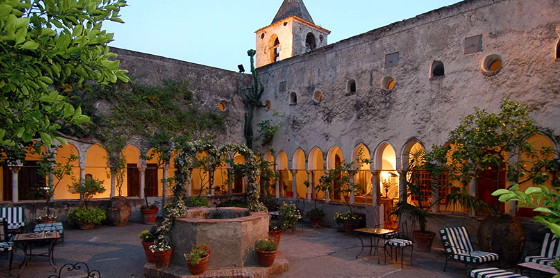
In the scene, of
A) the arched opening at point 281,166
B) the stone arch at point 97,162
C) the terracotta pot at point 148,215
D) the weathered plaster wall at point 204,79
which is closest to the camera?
the terracotta pot at point 148,215

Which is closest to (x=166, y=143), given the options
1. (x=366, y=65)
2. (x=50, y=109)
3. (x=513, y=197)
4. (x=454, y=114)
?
(x=366, y=65)

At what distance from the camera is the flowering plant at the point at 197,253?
8102mm

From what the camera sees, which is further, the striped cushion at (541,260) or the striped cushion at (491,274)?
the striped cushion at (541,260)

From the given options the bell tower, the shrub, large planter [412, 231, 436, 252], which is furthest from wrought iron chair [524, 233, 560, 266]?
the bell tower

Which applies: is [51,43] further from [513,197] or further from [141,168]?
[141,168]

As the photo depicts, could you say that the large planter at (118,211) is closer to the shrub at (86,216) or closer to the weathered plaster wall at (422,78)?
the shrub at (86,216)

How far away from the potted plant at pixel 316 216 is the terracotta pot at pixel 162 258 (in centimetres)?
740

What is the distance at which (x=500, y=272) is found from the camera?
7477mm

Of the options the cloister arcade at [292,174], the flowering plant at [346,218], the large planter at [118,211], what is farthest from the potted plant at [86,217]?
the flowering plant at [346,218]

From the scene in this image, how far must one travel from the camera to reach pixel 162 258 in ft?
28.7

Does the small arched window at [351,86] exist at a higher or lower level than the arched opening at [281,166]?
higher

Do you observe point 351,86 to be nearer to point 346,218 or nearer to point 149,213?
point 346,218

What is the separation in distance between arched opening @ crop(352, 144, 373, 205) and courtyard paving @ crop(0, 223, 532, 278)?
277 cm

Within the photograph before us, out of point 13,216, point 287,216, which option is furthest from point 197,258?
point 13,216
